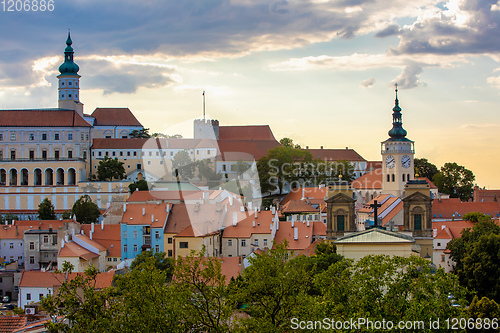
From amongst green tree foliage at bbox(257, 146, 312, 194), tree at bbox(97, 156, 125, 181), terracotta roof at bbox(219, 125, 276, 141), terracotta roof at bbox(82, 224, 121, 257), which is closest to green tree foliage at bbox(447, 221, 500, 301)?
terracotta roof at bbox(82, 224, 121, 257)

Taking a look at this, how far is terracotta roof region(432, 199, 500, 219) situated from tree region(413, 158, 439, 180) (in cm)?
2360

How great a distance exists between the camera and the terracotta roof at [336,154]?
370 feet

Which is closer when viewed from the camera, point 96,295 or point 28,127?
point 96,295

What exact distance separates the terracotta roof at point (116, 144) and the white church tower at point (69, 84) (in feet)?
25.1

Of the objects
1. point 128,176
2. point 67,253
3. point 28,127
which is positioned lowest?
point 67,253

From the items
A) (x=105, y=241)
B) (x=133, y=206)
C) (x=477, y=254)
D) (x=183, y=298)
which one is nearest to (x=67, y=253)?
(x=105, y=241)

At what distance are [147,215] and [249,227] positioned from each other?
912 centimetres

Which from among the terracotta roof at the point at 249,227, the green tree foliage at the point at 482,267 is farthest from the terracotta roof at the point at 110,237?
the green tree foliage at the point at 482,267

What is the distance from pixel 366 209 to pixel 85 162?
3882cm

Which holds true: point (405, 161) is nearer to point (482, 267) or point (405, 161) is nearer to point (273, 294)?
point (482, 267)

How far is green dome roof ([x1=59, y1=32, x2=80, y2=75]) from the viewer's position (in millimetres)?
101938

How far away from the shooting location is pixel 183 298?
73.3 ft

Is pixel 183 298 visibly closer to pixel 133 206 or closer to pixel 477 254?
pixel 477 254

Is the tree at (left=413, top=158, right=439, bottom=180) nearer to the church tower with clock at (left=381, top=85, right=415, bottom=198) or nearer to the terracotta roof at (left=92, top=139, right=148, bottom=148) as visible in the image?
the church tower with clock at (left=381, top=85, right=415, bottom=198)
